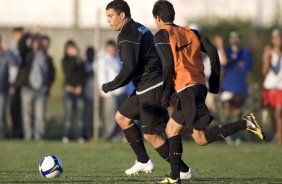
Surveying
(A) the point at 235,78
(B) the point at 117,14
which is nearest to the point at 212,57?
(B) the point at 117,14

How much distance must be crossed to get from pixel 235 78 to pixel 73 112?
155 inches

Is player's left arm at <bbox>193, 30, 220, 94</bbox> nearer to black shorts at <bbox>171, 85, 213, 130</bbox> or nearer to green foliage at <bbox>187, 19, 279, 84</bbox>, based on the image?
black shorts at <bbox>171, 85, 213, 130</bbox>

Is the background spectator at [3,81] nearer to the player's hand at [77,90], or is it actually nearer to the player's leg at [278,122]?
the player's hand at [77,90]

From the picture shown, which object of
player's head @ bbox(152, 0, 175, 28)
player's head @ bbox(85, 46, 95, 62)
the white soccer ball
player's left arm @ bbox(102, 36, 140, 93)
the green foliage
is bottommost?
the green foliage

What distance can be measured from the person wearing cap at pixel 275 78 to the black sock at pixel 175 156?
9.87m

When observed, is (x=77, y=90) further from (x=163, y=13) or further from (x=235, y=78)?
(x=163, y=13)

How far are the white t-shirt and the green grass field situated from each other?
4.77ft

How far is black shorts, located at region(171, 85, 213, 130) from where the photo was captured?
451 inches

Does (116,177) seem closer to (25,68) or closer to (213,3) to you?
(25,68)

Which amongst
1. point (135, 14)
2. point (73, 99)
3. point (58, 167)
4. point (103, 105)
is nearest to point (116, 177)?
point (58, 167)

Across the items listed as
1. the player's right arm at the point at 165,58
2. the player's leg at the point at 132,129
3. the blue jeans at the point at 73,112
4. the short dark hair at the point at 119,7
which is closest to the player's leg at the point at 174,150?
the player's right arm at the point at 165,58

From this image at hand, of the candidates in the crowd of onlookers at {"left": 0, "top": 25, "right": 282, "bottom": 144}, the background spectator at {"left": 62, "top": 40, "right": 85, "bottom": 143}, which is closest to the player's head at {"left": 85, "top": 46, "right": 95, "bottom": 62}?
the crowd of onlookers at {"left": 0, "top": 25, "right": 282, "bottom": 144}

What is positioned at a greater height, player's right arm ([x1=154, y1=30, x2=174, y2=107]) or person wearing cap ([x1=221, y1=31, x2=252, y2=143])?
player's right arm ([x1=154, y1=30, x2=174, y2=107])

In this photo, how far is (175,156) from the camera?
11.3 m
